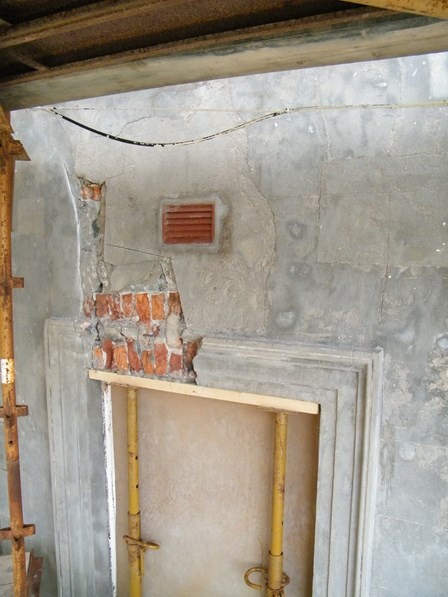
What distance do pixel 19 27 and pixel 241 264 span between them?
1067 mm

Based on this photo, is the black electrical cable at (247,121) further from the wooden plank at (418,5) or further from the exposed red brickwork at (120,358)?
the exposed red brickwork at (120,358)

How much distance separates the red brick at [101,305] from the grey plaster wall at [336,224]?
246 mm

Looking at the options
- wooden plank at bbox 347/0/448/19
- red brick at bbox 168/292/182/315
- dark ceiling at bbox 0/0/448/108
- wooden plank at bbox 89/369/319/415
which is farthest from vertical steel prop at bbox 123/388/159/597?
wooden plank at bbox 347/0/448/19

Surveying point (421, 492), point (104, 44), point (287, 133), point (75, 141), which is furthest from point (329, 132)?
point (421, 492)

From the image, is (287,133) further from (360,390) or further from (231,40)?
(360,390)

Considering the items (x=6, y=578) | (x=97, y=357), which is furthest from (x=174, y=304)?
(x=6, y=578)

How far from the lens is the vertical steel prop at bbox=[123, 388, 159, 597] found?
220 cm

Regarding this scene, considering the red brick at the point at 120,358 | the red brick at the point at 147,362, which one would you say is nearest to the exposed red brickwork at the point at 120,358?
the red brick at the point at 120,358

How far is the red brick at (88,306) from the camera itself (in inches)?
85.7

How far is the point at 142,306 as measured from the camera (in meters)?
2.05

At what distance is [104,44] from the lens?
1.18 metres

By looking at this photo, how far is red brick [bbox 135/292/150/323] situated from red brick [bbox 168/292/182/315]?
0.12 metres

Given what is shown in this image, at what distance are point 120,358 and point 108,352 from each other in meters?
0.07

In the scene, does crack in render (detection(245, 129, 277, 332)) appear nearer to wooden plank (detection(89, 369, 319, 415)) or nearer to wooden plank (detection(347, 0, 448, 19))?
wooden plank (detection(89, 369, 319, 415))
